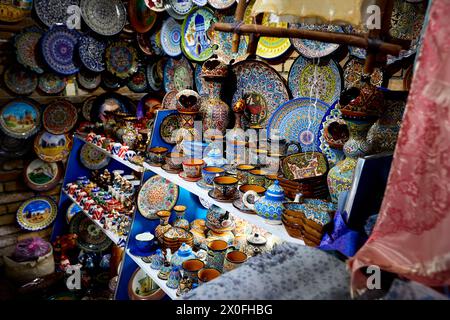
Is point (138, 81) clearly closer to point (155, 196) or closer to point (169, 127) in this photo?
point (169, 127)

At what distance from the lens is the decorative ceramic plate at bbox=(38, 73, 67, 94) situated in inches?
111

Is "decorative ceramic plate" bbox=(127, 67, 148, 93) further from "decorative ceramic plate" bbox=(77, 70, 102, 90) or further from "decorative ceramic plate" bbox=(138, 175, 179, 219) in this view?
"decorative ceramic plate" bbox=(138, 175, 179, 219)

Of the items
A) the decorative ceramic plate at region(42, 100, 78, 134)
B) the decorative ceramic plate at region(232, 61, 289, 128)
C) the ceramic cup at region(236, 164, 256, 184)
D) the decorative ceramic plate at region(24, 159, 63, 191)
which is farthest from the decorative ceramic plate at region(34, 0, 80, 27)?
the ceramic cup at region(236, 164, 256, 184)

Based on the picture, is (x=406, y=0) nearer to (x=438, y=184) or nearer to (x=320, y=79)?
(x=320, y=79)

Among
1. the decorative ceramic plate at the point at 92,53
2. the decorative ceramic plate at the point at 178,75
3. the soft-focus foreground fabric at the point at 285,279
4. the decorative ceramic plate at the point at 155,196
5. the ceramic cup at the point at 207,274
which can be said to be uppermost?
the decorative ceramic plate at the point at 92,53

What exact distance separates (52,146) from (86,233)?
903 mm

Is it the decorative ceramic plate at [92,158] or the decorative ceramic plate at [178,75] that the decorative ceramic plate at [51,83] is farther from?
the decorative ceramic plate at [178,75]

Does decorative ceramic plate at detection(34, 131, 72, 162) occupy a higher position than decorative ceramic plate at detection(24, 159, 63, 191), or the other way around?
decorative ceramic plate at detection(34, 131, 72, 162)

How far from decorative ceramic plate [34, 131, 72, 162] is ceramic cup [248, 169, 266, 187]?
7.46 ft

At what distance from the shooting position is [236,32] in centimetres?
96

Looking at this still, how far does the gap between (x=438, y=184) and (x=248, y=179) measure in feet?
3.01

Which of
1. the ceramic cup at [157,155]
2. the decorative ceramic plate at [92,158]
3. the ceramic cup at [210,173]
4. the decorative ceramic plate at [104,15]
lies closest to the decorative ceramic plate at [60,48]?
the decorative ceramic plate at [104,15]

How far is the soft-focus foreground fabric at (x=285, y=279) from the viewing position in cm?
58

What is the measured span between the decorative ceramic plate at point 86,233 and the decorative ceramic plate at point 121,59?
1.41 m
